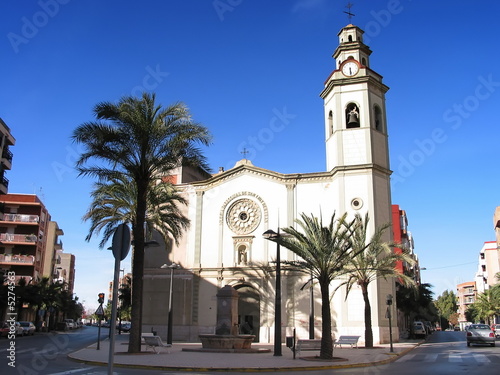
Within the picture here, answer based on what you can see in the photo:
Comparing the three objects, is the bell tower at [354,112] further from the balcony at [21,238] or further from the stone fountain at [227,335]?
the balcony at [21,238]

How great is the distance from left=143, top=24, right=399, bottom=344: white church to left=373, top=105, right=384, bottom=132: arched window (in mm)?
74

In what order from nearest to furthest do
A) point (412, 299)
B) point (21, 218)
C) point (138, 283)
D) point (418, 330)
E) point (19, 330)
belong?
point (138, 283) → point (19, 330) → point (412, 299) → point (418, 330) → point (21, 218)

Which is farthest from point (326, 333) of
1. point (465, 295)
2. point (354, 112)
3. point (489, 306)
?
point (465, 295)

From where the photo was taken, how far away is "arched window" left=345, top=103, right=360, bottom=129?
35.8 metres

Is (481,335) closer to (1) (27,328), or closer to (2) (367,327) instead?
(2) (367,327)

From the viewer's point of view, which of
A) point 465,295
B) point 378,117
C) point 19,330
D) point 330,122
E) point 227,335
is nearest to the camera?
point 227,335

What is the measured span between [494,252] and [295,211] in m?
75.3

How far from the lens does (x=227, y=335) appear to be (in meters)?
23.7

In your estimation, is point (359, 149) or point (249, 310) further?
point (249, 310)

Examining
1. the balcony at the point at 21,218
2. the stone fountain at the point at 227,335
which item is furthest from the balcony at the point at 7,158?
the stone fountain at the point at 227,335

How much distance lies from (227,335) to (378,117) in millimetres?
21156

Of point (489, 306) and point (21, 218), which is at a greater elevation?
point (21, 218)

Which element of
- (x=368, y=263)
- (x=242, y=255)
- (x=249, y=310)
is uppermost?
(x=242, y=255)

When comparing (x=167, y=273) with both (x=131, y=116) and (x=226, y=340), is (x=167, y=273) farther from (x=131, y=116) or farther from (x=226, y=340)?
(x=131, y=116)
